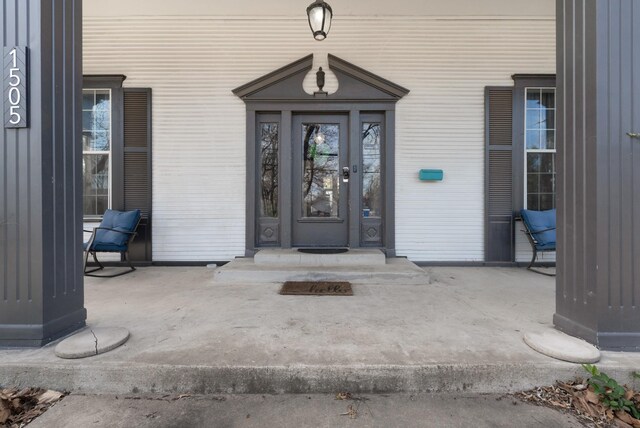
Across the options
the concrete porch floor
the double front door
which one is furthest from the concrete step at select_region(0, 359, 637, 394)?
the double front door

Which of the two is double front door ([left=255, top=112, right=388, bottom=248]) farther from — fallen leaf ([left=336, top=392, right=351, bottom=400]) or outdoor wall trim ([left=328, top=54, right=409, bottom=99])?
fallen leaf ([left=336, top=392, right=351, bottom=400])

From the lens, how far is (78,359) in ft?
5.96

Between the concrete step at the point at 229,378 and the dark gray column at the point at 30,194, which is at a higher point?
the dark gray column at the point at 30,194

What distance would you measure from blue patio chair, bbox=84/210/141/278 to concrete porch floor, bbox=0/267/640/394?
3.41 feet

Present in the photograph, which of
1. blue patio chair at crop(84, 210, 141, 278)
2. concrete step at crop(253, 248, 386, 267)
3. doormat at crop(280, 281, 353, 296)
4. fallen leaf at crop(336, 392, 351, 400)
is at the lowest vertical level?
fallen leaf at crop(336, 392, 351, 400)

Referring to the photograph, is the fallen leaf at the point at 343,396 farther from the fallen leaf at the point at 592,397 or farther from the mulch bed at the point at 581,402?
the fallen leaf at the point at 592,397

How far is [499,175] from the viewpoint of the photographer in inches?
180

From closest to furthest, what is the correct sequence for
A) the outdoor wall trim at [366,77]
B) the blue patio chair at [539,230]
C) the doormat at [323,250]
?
the blue patio chair at [539,230], the doormat at [323,250], the outdoor wall trim at [366,77]

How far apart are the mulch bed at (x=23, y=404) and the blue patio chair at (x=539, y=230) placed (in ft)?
16.4

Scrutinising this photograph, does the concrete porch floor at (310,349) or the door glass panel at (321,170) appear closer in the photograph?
the concrete porch floor at (310,349)

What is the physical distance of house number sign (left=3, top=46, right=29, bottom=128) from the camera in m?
1.93

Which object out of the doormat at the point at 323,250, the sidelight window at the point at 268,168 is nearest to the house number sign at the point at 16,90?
the sidelight window at the point at 268,168

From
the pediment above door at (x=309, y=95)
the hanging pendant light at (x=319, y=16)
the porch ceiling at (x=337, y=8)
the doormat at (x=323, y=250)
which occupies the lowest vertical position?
the doormat at (x=323, y=250)

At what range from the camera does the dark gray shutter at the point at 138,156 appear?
14.9 feet
